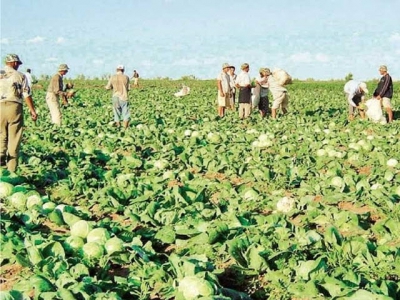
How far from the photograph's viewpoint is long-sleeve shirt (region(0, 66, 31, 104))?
7.39 m

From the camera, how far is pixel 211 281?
11.5 feet

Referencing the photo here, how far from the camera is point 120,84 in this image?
43.1ft

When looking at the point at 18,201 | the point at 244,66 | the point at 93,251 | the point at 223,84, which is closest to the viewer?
the point at 93,251

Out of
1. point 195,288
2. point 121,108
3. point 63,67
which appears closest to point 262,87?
point 121,108

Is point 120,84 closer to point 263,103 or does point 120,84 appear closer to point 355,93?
point 263,103

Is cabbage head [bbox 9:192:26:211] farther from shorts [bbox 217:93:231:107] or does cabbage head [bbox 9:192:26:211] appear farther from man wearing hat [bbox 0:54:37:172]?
shorts [bbox 217:93:231:107]

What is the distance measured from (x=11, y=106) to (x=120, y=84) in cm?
574

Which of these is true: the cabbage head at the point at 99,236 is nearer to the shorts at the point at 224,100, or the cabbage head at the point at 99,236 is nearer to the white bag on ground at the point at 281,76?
the white bag on ground at the point at 281,76

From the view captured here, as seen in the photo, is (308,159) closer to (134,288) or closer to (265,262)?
→ (265,262)

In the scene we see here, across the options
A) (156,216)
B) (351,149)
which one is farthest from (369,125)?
(156,216)

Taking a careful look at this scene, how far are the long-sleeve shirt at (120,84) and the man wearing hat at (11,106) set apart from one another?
17.8 ft

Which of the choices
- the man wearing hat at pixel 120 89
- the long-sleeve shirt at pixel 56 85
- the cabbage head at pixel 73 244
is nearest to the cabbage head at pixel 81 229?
the cabbage head at pixel 73 244

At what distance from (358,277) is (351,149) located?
20.3 feet

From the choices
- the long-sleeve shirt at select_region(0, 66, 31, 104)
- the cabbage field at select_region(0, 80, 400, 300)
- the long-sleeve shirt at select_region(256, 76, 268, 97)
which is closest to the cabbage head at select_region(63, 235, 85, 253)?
the cabbage field at select_region(0, 80, 400, 300)
